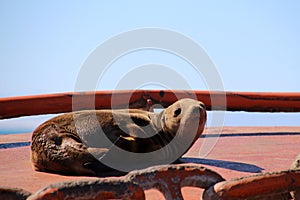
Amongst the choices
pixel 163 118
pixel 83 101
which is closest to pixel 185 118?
pixel 163 118

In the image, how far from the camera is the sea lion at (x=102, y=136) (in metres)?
3.65

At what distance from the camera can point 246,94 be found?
22.0 feet

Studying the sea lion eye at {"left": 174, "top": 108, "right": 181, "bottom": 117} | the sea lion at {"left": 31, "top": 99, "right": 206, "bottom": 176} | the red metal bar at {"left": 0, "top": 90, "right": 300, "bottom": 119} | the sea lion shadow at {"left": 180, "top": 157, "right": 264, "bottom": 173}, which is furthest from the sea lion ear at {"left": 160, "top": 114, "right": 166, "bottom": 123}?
the red metal bar at {"left": 0, "top": 90, "right": 300, "bottom": 119}

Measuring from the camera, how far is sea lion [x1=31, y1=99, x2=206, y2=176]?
3646 millimetres

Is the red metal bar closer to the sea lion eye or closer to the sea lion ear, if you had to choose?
the sea lion ear

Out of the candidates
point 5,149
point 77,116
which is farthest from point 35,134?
point 5,149

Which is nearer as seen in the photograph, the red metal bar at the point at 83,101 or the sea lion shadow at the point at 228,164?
the sea lion shadow at the point at 228,164

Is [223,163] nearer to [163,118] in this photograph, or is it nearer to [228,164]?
[228,164]

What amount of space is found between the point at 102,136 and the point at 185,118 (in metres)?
0.65

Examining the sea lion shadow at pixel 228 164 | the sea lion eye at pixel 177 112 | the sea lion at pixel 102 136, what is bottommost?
the sea lion shadow at pixel 228 164

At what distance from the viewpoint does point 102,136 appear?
152 inches

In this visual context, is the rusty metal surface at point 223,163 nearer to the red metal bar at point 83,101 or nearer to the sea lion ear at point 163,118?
the sea lion ear at point 163,118

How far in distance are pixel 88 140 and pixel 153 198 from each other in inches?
67.5

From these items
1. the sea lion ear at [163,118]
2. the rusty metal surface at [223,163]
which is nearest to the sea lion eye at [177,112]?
the sea lion ear at [163,118]
